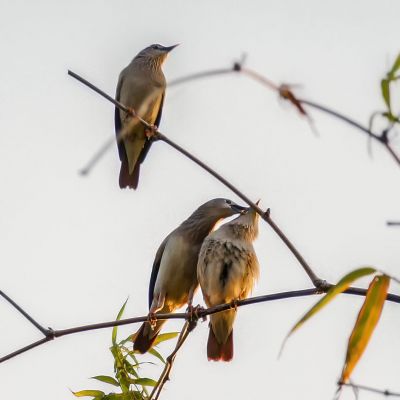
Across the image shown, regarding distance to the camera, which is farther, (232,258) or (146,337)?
(146,337)

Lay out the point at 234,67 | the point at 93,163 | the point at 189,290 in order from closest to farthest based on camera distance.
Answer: the point at 93,163 → the point at 234,67 → the point at 189,290

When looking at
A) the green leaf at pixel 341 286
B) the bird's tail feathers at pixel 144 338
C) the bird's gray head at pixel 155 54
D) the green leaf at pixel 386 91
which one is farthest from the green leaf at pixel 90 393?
the bird's gray head at pixel 155 54

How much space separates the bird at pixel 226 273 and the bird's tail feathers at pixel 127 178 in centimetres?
205

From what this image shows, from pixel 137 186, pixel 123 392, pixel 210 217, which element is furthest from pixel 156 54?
pixel 123 392

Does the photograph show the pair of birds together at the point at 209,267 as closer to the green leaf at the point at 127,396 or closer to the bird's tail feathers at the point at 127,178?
the bird's tail feathers at the point at 127,178

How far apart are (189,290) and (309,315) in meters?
3.19

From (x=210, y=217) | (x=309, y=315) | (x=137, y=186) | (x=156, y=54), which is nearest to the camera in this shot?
(x=309, y=315)

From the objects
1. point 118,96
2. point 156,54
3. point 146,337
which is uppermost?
point 156,54

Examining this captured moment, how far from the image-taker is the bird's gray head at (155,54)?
7.73 meters

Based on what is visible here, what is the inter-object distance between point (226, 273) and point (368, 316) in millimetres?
2458

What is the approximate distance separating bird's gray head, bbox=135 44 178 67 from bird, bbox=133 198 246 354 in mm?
2914

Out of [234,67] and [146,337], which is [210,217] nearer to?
Answer: [146,337]

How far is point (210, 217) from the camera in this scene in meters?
5.27

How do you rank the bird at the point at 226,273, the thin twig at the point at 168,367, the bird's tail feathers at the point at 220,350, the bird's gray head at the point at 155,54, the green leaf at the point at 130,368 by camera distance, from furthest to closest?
the bird's gray head at the point at 155,54 → the bird's tail feathers at the point at 220,350 → the bird at the point at 226,273 → the green leaf at the point at 130,368 → the thin twig at the point at 168,367
